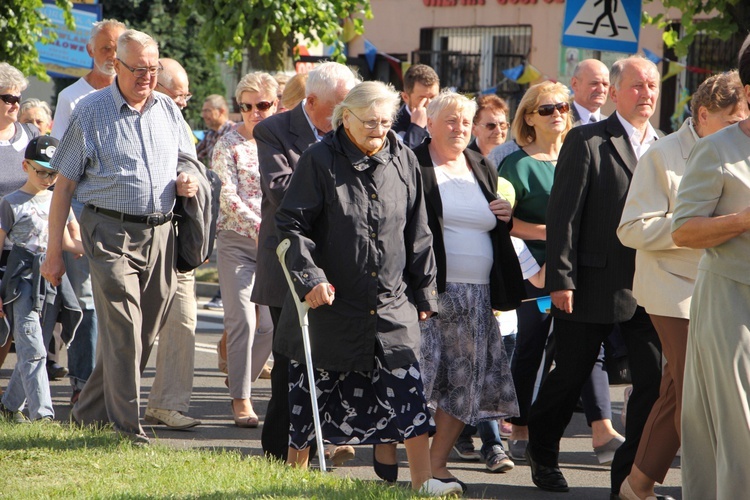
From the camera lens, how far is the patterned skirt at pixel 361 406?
18.6 ft

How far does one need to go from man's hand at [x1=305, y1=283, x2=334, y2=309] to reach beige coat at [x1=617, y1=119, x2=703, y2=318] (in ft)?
4.62

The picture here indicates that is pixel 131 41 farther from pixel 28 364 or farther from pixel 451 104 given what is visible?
pixel 28 364

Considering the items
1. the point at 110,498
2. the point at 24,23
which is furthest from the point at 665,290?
the point at 24,23

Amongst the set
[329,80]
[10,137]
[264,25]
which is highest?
[264,25]

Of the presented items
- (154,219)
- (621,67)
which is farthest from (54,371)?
(621,67)

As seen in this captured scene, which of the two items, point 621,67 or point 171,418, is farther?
point 171,418

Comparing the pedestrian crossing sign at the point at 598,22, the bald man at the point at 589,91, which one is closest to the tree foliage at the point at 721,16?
the pedestrian crossing sign at the point at 598,22

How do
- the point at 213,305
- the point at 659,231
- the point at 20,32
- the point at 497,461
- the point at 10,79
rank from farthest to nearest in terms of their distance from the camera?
the point at 20,32
the point at 213,305
the point at 10,79
the point at 497,461
the point at 659,231

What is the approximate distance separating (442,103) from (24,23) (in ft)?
37.3

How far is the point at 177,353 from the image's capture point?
25.5 ft

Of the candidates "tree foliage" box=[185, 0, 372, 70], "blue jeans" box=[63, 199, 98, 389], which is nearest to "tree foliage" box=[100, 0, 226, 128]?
"tree foliage" box=[185, 0, 372, 70]

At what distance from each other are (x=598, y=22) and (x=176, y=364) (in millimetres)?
5488

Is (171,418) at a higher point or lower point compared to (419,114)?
lower

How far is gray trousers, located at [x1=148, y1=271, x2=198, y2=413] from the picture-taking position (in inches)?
305
